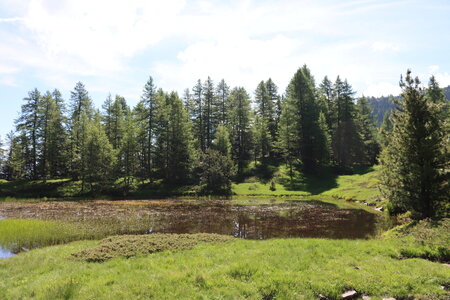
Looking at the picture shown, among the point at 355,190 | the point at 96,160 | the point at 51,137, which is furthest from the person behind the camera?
the point at 51,137

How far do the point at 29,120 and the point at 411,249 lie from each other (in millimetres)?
71090

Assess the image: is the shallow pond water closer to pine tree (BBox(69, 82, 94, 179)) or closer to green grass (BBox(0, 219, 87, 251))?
green grass (BBox(0, 219, 87, 251))

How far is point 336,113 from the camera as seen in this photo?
7588 centimetres

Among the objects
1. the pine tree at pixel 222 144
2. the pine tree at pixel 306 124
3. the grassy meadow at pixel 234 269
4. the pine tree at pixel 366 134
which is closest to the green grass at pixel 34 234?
the grassy meadow at pixel 234 269

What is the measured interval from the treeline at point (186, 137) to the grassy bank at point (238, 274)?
38.3 metres

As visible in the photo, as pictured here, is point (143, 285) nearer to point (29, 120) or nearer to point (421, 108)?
point (421, 108)

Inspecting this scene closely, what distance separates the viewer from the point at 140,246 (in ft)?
44.9

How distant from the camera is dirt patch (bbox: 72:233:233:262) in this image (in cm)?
1265

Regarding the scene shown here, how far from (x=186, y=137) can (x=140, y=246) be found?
48.0m

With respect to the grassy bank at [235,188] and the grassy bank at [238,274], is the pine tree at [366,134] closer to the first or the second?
the grassy bank at [235,188]

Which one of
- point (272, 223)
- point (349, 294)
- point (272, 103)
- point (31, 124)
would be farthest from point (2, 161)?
point (349, 294)

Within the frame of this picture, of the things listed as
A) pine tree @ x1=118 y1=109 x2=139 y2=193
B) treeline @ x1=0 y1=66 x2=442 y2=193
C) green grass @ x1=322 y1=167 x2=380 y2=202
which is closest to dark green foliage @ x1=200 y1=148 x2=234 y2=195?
treeline @ x1=0 y1=66 x2=442 y2=193

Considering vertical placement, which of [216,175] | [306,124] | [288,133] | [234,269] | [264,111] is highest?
[264,111]

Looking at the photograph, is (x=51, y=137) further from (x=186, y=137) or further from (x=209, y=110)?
(x=209, y=110)
